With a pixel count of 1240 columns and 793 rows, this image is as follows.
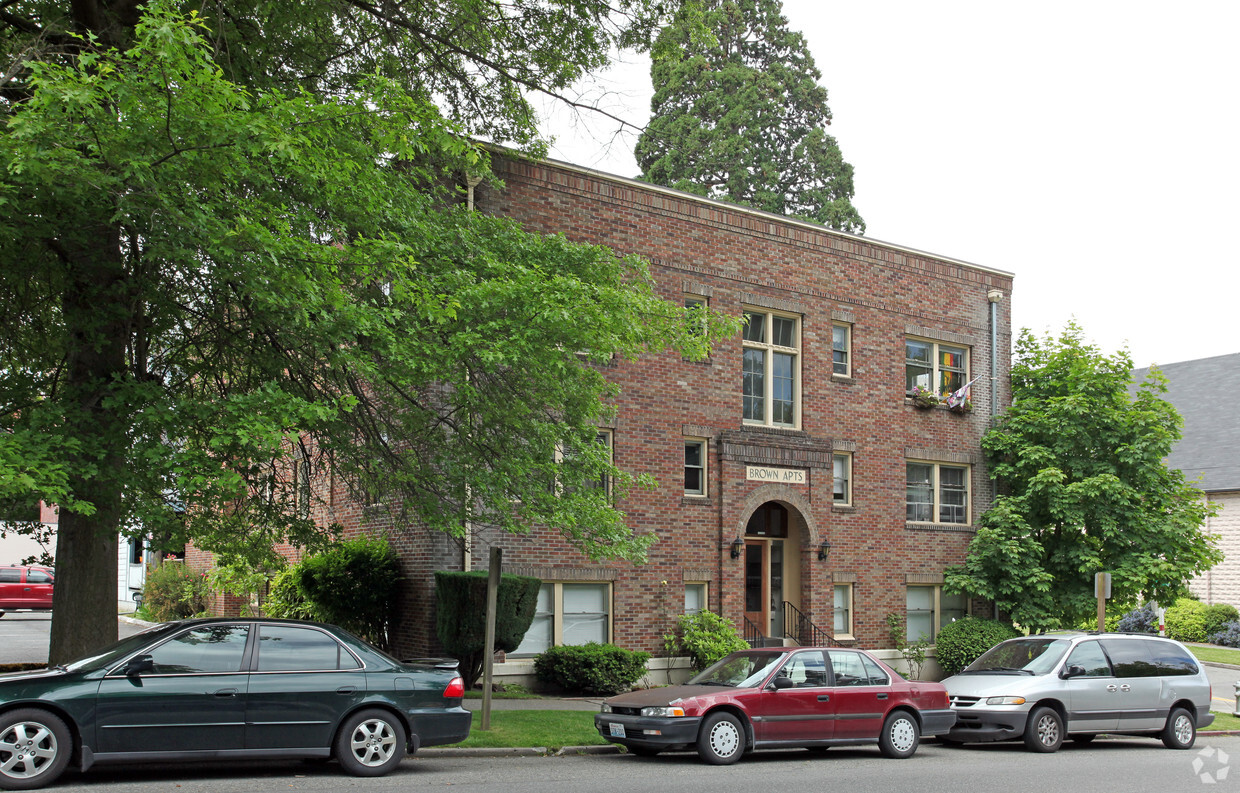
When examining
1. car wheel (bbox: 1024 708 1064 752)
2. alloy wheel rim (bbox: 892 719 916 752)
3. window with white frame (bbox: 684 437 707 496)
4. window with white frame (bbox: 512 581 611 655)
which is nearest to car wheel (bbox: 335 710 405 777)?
alloy wheel rim (bbox: 892 719 916 752)

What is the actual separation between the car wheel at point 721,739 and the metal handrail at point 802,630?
9644 millimetres

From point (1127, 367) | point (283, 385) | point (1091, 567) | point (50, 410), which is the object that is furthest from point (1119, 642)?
point (50, 410)

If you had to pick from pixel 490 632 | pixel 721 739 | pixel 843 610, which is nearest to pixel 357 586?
pixel 490 632

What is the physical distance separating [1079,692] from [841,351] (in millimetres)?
9921

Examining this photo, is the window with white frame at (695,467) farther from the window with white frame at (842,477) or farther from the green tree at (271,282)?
the green tree at (271,282)

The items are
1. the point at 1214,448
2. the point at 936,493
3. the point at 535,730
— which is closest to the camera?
the point at 535,730

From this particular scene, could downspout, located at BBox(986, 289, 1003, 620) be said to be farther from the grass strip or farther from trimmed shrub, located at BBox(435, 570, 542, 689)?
the grass strip

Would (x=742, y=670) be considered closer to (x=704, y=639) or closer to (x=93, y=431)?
(x=704, y=639)

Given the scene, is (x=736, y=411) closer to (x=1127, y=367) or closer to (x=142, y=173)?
(x=1127, y=367)

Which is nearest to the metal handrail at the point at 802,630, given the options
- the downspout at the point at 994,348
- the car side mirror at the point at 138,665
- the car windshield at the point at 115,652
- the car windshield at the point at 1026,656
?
the car windshield at the point at 1026,656

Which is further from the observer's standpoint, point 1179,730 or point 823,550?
point 823,550

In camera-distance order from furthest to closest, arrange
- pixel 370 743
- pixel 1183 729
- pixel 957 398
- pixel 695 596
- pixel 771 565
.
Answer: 1. pixel 957 398
2. pixel 771 565
3. pixel 695 596
4. pixel 1183 729
5. pixel 370 743

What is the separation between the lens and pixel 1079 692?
1600cm

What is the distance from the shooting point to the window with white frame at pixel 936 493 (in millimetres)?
25219
